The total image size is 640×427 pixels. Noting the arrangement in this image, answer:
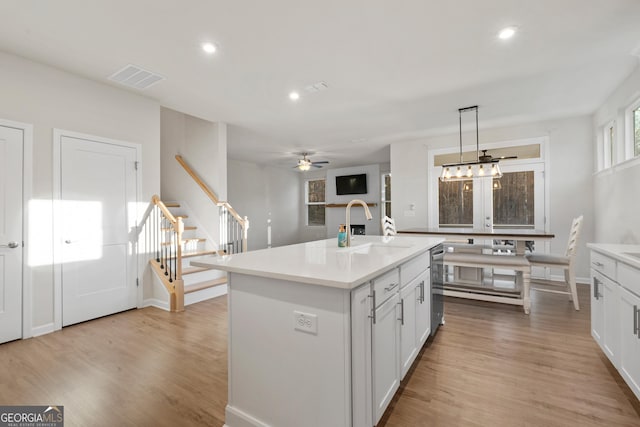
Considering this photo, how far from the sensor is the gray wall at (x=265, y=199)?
28.1ft

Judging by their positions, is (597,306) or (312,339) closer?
(312,339)

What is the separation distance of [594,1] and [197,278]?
202 inches

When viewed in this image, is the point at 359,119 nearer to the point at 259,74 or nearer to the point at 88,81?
the point at 259,74

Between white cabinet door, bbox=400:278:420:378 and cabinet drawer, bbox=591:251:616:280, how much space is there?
134 cm

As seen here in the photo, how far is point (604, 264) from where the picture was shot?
2.22m

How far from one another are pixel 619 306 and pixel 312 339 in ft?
7.02

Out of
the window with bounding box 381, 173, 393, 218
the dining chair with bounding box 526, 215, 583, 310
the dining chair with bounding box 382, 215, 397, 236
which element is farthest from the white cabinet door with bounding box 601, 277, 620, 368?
the window with bounding box 381, 173, 393, 218

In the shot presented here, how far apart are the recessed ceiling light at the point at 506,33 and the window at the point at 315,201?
8125 mm

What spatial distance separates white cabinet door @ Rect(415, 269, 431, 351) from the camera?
2291 millimetres

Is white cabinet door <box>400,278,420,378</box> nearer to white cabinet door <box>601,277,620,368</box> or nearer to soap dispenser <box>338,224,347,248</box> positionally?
soap dispenser <box>338,224,347,248</box>

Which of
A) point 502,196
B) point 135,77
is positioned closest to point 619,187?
point 502,196

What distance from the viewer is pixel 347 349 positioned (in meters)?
1.30

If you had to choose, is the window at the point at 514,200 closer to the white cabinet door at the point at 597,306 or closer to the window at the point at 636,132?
the window at the point at 636,132

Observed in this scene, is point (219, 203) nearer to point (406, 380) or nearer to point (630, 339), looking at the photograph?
point (406, 380)
